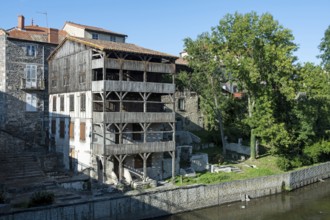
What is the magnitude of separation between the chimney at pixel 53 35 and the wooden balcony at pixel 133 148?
1778 cm

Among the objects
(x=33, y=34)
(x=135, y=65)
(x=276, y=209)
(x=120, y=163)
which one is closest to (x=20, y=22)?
(x=33, y=34)

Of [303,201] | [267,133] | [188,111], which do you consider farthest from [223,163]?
[188,111]

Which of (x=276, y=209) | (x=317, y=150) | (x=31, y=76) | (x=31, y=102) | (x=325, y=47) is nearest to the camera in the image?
(x=276, y=209)

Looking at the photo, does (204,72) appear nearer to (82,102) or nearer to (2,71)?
(82,102)

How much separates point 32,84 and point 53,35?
22.1 ft

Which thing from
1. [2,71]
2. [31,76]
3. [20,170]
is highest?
[2,71]

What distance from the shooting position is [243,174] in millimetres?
35125

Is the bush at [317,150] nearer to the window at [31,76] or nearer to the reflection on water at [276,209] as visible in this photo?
the reflection on water at [276,209]

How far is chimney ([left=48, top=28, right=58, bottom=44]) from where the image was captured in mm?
41938

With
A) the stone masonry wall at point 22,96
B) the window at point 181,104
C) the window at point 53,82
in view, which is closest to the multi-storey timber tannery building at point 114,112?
the window at point 53,82

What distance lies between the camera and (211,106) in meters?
43.4

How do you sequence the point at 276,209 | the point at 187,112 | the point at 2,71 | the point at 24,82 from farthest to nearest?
the point at 187,112 < the point at 24,82 < the point at 2,71 < the point at 276,209

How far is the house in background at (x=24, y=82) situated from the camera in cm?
3775

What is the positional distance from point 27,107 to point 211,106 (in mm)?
21206
